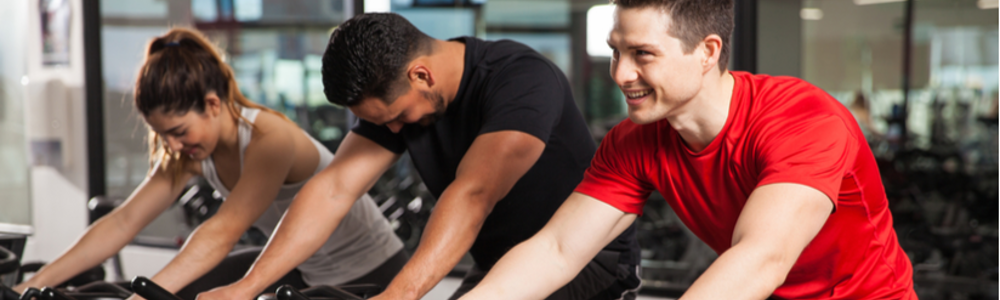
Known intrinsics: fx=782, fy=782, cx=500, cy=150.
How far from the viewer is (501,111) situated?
142cm

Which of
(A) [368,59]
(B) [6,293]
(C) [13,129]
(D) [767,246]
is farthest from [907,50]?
(B) [6,293]

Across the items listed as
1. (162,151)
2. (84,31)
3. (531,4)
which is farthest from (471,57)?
(531,4)

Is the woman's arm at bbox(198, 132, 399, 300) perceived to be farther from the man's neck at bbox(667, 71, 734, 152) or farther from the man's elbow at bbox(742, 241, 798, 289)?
the man's elbow at bbox(742, 241, 798, 289)

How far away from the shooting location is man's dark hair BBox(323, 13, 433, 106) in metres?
1.36

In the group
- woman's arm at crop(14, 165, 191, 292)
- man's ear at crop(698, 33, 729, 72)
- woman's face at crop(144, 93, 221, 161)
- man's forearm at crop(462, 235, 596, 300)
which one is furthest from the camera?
woman's arm at crop(14, 165, 191, 292)

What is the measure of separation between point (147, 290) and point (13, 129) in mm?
4491

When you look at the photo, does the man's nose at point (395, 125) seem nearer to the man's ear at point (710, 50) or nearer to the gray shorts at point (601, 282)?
the gray shorts at point (601, 282)

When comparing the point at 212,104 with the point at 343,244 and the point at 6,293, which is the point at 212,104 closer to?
the point at 343,244

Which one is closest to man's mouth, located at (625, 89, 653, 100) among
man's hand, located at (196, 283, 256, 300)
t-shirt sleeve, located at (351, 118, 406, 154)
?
t-shirt sleeve, located at (351, 118, 406, 154)

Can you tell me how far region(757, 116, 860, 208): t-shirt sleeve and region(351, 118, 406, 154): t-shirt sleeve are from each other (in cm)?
87

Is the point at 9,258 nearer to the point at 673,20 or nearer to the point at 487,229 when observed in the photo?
the point at 487,229

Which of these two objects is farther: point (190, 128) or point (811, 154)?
point (190, 128)

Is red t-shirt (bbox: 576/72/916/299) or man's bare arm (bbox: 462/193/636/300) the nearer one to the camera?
red t-shirt (bbox: 576/72/916/299)

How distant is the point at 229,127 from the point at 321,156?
0.74 ft
